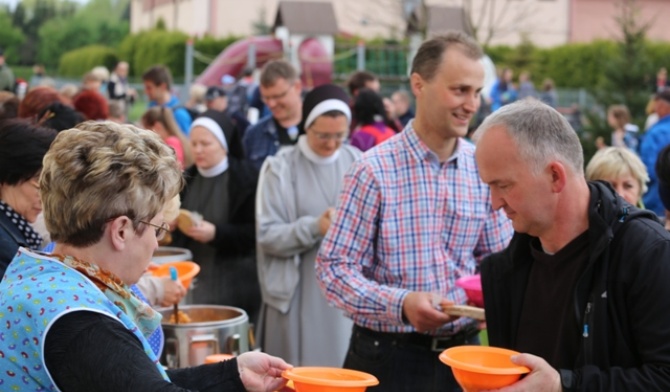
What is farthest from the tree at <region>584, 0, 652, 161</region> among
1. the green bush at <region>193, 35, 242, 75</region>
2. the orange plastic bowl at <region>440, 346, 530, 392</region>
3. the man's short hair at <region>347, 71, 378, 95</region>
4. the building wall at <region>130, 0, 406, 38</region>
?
the building wall at <region>130, 0, 406, 38</region>

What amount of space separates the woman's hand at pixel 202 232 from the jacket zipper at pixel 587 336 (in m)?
3.68

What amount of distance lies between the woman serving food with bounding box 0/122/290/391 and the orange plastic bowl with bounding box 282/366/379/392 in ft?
1.52

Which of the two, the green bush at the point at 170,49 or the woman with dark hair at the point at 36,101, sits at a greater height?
the green bush at the point at 170,49

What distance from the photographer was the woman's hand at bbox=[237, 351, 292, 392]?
2.68 meters

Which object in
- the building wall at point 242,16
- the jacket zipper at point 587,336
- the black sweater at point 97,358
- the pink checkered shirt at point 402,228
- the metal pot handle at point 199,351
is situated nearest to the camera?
the black sweater at point 97,358

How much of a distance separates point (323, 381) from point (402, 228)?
141 cm

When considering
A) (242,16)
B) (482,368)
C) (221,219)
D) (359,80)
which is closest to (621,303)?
(482,368)

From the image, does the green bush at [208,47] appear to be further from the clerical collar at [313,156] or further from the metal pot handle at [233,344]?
the metal pot handle at [233,344]

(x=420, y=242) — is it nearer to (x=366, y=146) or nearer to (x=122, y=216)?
(x=122, y=216)

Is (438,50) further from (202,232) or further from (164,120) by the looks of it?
(164,120)

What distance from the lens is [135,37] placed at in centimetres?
5066

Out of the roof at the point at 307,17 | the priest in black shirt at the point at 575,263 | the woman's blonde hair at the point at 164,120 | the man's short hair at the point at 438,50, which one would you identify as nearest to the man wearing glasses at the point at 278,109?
the woman's blonde hair at the point at 164,120

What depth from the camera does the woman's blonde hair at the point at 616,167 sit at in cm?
555

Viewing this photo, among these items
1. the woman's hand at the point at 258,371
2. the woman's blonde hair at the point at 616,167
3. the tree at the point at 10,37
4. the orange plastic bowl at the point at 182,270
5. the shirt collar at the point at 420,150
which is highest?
the tree at the point at 10,37
